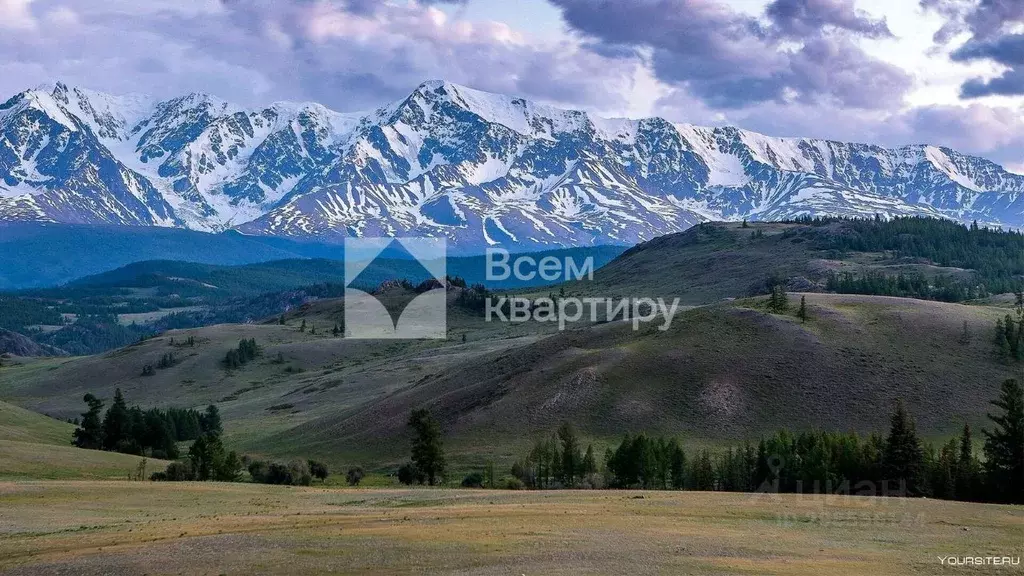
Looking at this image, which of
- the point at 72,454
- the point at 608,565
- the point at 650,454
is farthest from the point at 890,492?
the point at 72,454

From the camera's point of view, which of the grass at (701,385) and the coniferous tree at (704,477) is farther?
the grass at (701,385)

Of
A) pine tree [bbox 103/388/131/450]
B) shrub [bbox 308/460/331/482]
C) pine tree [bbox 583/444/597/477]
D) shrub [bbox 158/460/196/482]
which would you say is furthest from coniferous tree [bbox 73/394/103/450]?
pine tree [bbox 583/444/597/477]

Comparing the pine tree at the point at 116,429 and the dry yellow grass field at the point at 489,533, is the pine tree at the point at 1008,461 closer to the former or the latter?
the dry yellow grass field at the point at 489,533

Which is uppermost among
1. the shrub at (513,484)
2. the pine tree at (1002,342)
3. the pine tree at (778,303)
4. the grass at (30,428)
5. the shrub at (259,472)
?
the pine tree at (778,303)

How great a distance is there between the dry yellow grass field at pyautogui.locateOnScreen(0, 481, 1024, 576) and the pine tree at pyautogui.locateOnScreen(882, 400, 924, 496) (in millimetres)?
13391

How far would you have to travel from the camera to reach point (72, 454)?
8638 cm

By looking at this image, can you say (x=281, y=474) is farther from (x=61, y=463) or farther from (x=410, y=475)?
(x=61, y=463)

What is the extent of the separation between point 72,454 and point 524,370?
55.0 metres

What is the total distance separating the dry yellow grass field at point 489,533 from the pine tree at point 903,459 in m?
13.4

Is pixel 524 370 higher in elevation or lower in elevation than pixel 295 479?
higher

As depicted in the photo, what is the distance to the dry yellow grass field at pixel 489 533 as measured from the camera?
123 feet

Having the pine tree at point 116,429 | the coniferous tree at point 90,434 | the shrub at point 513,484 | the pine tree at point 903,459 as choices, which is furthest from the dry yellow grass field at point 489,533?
the pine tree at point 116,429

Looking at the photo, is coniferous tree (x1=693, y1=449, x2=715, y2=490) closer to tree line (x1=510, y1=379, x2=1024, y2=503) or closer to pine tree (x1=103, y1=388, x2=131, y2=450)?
tree line (x1=510, y1=379, x2=1024, y2=503)

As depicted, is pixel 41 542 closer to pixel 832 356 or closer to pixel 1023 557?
pixel 1023 557
